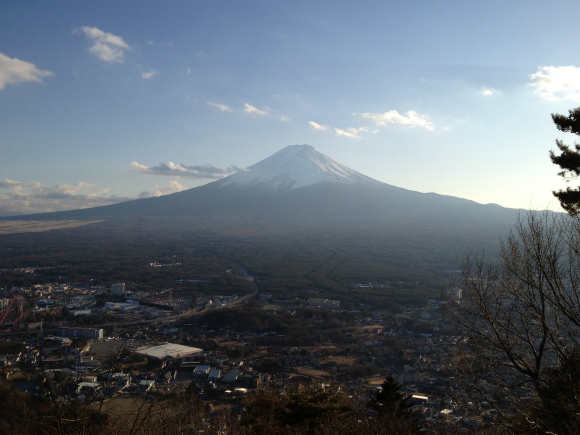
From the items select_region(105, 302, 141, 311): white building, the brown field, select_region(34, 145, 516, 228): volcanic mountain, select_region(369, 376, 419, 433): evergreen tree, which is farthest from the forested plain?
select_region(369, 376, 419, 433): evergreen tree

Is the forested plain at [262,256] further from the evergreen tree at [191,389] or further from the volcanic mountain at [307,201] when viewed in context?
the evergreen tree at [191,389]

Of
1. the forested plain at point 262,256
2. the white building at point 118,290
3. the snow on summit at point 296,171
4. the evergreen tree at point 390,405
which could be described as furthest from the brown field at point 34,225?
the evergreen tree at point 390,405

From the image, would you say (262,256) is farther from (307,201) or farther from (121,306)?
(307,201)

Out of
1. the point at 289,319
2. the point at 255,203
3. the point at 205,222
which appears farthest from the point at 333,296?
the point at 255,203

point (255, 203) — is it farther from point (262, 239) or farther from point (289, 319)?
point (289, 319)

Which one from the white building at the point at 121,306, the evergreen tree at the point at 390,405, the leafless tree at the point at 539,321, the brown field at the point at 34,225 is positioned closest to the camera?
the leafless tree at the point at 539,321

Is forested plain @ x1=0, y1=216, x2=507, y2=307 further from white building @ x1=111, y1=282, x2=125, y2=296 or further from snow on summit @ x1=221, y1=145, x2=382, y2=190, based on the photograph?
snow on summit @ x1=221, y1=145, x2=382, y2=190
